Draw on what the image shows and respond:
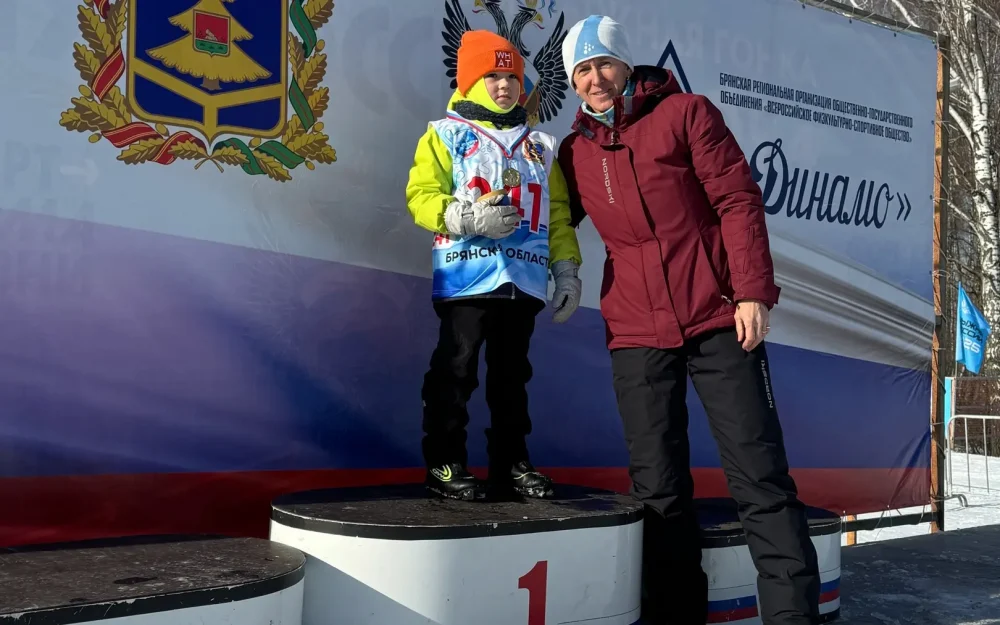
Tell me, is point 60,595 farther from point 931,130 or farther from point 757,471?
point 931,130

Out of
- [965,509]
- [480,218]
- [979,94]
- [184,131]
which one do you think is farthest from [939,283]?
[979,94]

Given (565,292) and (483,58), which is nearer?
(483,58)

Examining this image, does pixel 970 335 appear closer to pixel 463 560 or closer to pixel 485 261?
pixel 485 261

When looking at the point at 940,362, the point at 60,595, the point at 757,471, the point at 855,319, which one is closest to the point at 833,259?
the point at 855,319

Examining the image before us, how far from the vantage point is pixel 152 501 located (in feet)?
8.64

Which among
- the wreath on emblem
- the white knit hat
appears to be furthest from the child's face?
the wreath on emblem

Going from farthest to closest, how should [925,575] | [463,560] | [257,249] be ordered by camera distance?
[925,575], [257,249], [463,560]

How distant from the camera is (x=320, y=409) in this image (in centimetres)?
293

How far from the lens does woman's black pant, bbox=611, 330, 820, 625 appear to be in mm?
2348

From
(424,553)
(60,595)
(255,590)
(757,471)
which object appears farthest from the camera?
(757,471)

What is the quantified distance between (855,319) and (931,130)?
106 cm

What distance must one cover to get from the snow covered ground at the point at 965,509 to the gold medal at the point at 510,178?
264 centimetres

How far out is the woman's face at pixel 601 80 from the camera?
2.58 meters

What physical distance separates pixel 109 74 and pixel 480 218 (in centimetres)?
109
